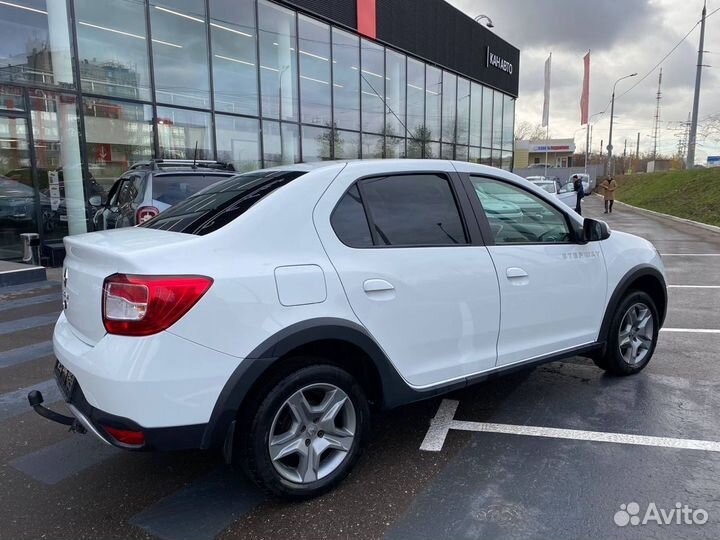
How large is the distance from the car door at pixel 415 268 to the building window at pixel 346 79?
45.2ft

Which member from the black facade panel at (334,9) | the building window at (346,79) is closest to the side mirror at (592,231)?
the black facade panel at (334,9)

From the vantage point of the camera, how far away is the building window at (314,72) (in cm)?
1498

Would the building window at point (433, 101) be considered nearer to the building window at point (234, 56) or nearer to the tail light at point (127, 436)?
the building window at point (234, 56)

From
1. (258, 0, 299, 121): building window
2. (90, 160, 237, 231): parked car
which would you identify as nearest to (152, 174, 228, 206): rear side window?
(90, 160, 237, 231): parked car

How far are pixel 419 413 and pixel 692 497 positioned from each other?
5.49 feet

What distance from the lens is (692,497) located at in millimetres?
2734

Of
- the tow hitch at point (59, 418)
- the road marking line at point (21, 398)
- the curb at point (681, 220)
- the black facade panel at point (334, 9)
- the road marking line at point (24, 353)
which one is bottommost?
the road marking line at point (21, 398)

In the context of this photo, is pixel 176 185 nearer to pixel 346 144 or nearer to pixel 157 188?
pixel 157 188

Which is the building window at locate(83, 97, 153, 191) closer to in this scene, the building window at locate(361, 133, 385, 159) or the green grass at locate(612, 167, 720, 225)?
the building window at locate(361, 133, 385, 159)

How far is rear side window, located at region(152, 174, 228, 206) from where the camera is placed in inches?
278

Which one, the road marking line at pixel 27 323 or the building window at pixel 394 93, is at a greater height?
the building window at pixel 394 93

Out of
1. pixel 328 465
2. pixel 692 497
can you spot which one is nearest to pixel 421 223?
pixel 328 465

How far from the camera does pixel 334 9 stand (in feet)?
51.0

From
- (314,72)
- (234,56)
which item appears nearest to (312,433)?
(234,56)
